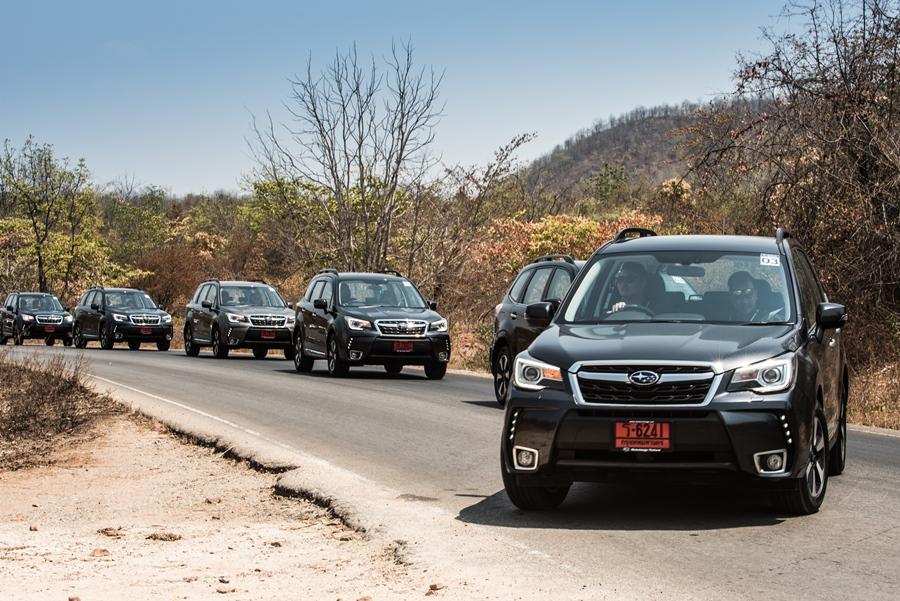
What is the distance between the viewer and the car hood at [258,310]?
31.6 meters

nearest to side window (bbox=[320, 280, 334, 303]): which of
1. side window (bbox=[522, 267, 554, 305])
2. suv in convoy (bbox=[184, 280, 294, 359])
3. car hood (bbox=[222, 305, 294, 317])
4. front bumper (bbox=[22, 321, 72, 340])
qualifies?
suv in convoy (bbox=[184, 280, 294, 359])

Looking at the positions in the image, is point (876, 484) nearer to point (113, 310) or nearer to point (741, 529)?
point (741, 529)

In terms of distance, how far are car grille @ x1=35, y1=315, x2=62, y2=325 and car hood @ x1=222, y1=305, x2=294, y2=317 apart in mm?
14394

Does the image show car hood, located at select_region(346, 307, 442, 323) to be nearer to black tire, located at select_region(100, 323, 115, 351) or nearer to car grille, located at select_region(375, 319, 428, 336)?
car grille, located at select_region(375, 319, 428, 336)

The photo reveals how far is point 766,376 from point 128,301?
111ft

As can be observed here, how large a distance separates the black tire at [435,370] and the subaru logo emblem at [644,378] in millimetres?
15523

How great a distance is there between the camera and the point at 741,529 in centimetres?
831

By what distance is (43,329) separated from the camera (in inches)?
1736

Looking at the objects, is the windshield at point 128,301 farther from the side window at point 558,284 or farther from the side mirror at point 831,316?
the side mirror at point 831,316

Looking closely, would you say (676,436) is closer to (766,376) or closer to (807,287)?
(766,376)

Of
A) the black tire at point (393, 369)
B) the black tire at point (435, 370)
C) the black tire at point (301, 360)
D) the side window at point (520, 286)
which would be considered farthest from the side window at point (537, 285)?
the black tire at point (301, 360)

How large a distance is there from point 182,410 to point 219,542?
28.4 ft

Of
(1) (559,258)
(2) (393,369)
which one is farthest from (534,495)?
(2) (393,369)

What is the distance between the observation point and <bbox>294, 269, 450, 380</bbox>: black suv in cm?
2302
